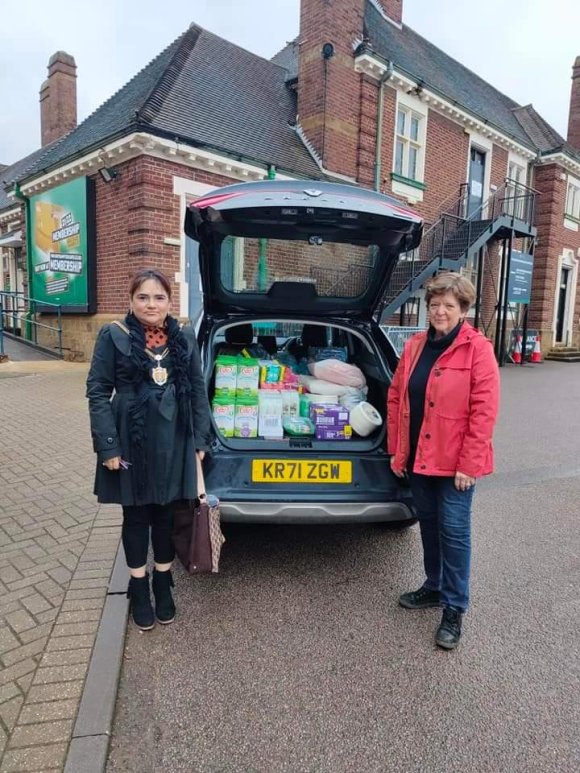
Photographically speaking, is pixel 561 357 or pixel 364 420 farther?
pixel 561 357

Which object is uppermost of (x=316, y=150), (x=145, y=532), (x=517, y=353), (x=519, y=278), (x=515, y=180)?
(x=515, y=180)

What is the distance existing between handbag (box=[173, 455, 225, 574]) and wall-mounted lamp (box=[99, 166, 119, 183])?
1006 cm

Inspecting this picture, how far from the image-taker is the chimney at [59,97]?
1947 cm

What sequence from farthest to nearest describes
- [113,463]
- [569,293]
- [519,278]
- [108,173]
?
1. [569,293]
2. [519,278]
3. [108,173]
4. [113,463]

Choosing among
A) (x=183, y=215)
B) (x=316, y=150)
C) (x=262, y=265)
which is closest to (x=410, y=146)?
(x=316, y=150)

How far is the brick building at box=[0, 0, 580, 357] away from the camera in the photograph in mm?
10820

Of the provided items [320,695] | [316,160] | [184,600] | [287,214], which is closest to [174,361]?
[287,214]

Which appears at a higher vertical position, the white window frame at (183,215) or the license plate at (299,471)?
the white window frame at (183,215)

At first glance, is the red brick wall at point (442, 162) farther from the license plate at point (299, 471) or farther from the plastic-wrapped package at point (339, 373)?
the license plate at point (299, 471)

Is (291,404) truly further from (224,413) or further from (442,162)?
(442,162)

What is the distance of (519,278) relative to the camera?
1758cm

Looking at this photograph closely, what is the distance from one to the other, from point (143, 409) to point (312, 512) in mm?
1109

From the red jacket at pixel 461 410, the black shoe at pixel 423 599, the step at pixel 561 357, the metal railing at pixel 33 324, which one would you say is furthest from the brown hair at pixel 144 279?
the step at pixel 561 357

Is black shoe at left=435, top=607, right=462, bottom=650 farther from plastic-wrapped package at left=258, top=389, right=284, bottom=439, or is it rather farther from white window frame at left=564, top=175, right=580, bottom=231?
white window frame at left=564, top=175, right=580, bottom=231
